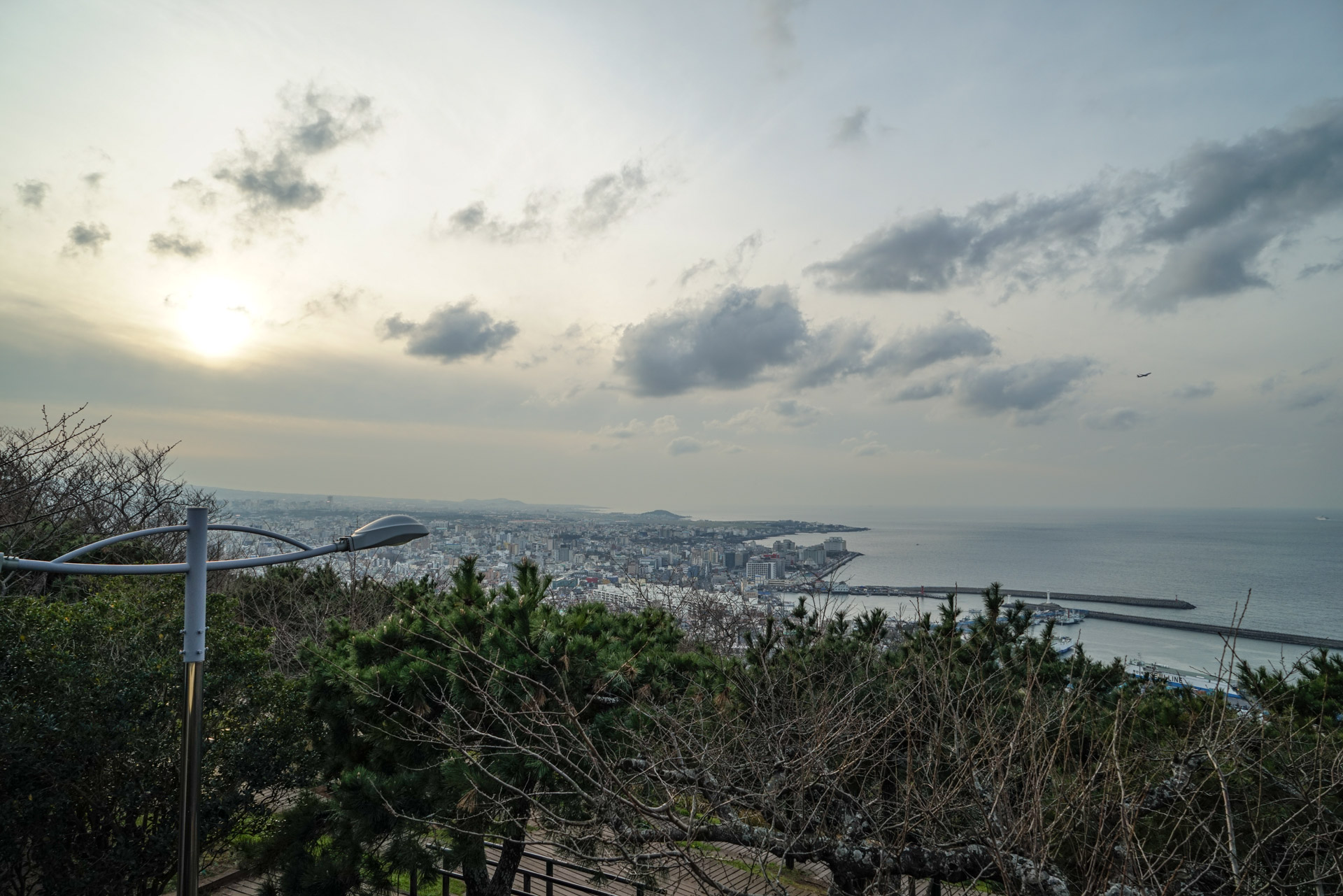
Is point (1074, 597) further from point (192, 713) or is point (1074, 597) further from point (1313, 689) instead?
point (192, 713)

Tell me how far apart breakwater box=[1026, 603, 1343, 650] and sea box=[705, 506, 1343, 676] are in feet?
0.71

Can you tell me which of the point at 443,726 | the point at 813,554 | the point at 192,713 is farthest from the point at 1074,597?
the point at 192,713

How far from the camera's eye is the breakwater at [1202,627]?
1831cm

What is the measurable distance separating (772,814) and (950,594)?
543cm

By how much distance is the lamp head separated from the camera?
4.95m

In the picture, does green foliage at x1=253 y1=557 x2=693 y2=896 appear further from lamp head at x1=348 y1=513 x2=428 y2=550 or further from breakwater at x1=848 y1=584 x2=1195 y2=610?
breakwater at x1=848 y1=584 x2=1195 y2=610

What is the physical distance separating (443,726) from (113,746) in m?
3.45

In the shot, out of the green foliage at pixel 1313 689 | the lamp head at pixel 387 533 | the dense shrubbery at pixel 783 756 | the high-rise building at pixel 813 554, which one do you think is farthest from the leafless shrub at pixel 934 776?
the high-rise building at pixel 813 554

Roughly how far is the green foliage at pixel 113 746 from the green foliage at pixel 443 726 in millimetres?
643

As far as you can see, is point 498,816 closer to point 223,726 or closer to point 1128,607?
point 223,726

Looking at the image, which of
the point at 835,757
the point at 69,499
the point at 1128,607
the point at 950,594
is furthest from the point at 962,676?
the point at 1128,607

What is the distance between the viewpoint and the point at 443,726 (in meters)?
6.13

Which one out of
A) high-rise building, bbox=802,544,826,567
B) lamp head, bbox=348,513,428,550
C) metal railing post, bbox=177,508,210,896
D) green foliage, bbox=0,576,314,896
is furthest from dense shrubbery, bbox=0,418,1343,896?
high-rise building, bbox=802,544,826,567

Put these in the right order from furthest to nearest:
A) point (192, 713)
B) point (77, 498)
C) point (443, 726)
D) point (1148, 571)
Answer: point (1148, 571) → point (77, 498) → point (443, 726) → point (192, 713)
